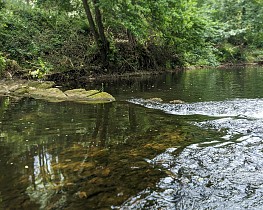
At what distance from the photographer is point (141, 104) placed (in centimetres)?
1101

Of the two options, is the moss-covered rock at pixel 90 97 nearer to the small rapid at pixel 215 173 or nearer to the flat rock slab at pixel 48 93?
the flat rock slab at pixel 48 93

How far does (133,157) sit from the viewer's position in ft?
18.0

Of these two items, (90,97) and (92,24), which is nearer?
(90,97)

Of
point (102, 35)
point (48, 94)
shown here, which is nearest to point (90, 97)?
point (48, 94)

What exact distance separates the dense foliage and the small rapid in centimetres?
1040

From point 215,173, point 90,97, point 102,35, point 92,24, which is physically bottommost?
point 215,173

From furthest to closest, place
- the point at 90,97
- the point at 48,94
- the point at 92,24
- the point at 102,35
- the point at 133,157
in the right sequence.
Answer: the point at 102,35, the point at 92,24, the point at 48,94, the point at 90,97, the point at 133,157

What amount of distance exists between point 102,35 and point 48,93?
829 centimetres

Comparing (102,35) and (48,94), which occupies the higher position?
(102,35)

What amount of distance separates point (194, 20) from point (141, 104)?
9995 millimetres

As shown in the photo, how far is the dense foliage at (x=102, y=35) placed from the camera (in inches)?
658

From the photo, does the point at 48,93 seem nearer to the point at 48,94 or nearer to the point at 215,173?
the point at 48,94

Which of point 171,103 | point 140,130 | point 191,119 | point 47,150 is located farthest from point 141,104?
point 47,150

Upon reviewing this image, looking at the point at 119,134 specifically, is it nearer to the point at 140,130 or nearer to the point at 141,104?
the point at 140,130
